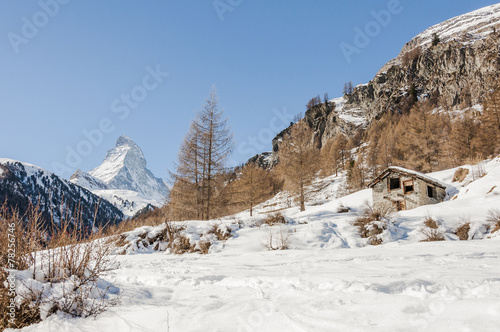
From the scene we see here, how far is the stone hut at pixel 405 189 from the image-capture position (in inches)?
853

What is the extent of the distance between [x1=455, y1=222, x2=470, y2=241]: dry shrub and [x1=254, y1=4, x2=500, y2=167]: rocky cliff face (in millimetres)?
66351

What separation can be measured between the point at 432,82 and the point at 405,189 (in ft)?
236

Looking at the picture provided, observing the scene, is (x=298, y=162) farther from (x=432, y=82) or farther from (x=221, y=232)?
(x=432, y=82)

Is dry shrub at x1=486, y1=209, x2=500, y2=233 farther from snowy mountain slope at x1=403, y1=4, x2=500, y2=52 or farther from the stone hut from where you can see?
snowy mountain slope at x1=403, y1=4, x2=500, y2=52

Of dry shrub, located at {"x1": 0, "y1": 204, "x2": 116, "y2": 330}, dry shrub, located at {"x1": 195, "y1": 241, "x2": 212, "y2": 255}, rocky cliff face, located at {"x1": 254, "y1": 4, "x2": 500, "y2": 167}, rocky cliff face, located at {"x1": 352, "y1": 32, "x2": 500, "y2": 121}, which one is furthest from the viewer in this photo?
rocky cliff face, located at {"x1": 254, "y1": 4, "x2": 500, "y2": 167}

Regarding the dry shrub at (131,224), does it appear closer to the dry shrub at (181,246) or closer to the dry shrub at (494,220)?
the dry shrub at (181,246)

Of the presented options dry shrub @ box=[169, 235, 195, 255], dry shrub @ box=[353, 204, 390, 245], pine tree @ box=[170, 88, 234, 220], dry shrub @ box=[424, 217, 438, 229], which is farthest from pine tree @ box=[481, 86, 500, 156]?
dry shrub @ box=[169, 235, 195, 255]

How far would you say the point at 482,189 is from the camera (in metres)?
15.3

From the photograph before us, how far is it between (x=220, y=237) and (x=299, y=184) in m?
12.2

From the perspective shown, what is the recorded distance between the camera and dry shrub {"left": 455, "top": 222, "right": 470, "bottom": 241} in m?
10.6

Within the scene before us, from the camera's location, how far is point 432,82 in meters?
75.9

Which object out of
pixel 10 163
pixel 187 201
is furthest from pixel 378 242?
pixel 10 163

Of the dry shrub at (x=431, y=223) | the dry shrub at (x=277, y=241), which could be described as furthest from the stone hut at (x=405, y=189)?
the dry shrub at (x=277, y=241)

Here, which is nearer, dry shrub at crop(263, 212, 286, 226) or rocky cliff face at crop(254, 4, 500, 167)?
dry shrub at crop(263, 212, 286, 226)
